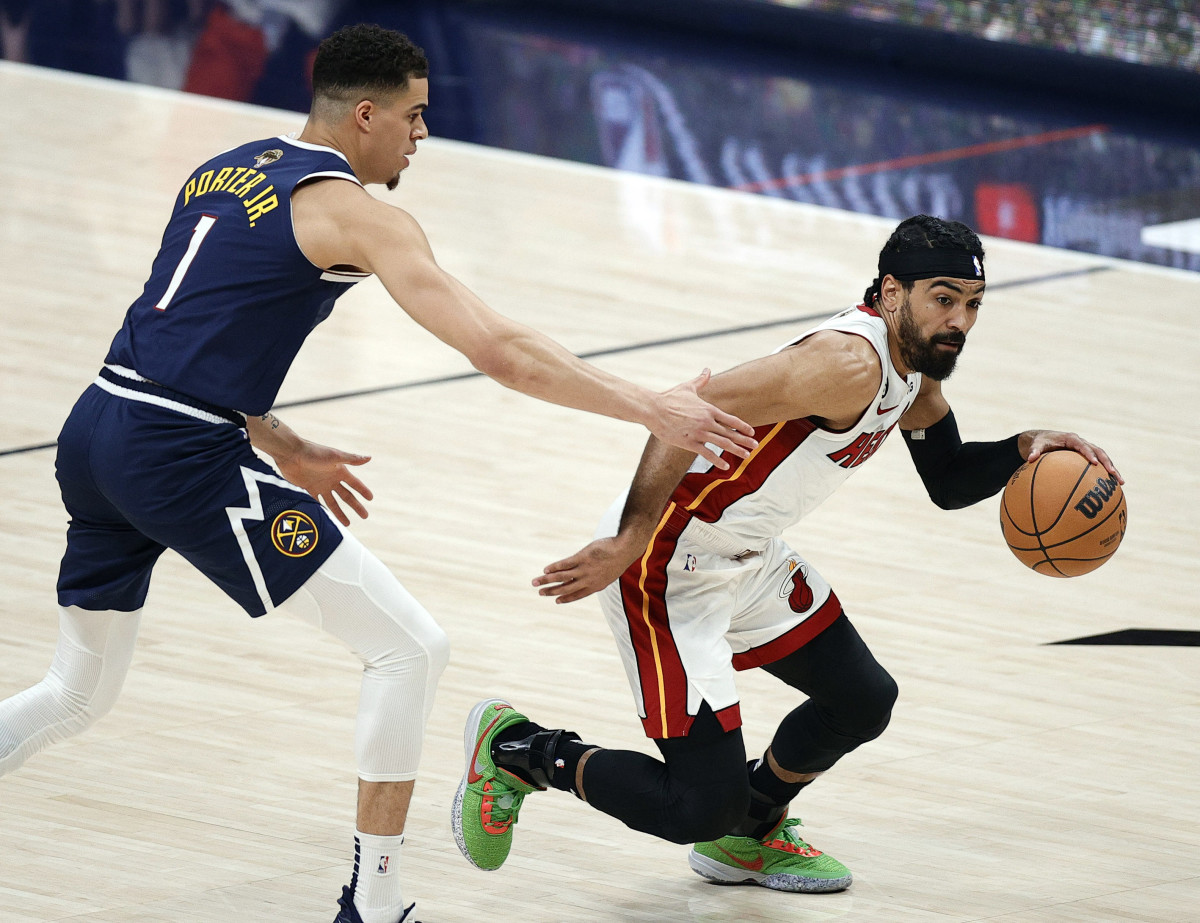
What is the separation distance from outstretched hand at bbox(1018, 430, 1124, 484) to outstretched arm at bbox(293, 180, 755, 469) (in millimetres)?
1055

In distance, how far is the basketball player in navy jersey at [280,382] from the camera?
3.50 meters

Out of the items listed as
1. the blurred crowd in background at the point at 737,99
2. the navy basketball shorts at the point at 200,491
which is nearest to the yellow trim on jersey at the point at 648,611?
the navy basketball shorts at the point at 200,491

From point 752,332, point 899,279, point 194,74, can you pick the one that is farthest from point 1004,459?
point 194,74

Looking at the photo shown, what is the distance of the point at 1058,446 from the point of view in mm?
4328

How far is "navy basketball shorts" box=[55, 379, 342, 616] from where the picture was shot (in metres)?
3.59

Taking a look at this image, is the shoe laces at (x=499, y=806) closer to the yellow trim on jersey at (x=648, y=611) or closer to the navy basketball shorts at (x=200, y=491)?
the yellow trim on jersey at (x=648, y=611)

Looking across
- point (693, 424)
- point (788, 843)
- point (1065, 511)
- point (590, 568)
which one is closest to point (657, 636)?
point (590, 568)

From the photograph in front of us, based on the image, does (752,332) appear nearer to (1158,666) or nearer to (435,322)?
(1158,666)

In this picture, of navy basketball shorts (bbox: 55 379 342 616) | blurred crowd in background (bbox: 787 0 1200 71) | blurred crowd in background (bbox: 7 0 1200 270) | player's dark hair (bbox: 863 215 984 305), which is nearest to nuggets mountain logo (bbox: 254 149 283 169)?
navy basketball shorts (bbox: 55 379 342 616)

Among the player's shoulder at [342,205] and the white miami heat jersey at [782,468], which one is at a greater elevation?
the player's shoulder at [342,205]

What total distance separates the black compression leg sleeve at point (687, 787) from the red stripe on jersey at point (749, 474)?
423 millimetres

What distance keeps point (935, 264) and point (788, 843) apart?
1.31 m

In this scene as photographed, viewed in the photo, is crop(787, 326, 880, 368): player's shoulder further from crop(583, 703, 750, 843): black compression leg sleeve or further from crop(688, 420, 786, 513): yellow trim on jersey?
crop(583, 703, 750, 843): black compression leg sleeve

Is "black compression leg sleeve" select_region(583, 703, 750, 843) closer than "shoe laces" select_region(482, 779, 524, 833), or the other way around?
"black compression leg sleeve" select_region(583, 703, 750, 843)
